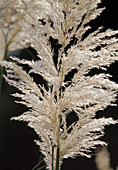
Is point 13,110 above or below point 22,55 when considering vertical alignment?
below

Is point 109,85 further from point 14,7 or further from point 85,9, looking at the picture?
point 14,7

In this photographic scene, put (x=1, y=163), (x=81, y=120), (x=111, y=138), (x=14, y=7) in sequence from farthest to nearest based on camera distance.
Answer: (x=1, y=163)
(x=111, y=138)
(x=14, y=7)
(x=81, y=120)

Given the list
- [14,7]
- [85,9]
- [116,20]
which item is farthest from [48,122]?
[116,20]

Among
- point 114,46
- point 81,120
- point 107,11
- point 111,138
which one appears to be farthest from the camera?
point 107,11

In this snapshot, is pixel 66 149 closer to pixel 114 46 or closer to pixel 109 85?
pixel 109 85

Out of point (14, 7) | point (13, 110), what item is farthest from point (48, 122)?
point (13, 110)

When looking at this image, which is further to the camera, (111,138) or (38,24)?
(111,138)

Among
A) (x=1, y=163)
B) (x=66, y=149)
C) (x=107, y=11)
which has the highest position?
(x=107, y=11)
